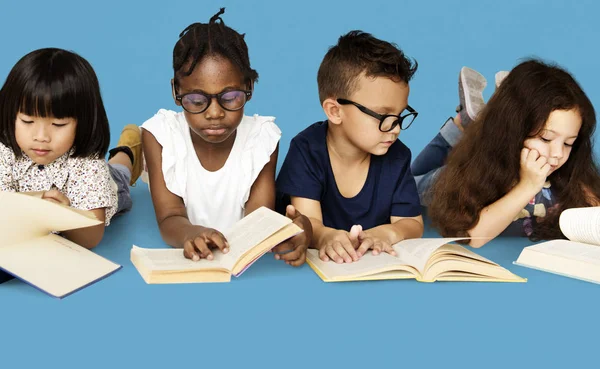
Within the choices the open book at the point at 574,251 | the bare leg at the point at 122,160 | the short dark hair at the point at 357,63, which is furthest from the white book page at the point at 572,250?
the bare leg at the point at 122,160

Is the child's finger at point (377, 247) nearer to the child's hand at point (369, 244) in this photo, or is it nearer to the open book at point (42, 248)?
the child's hand at point (369, 244)

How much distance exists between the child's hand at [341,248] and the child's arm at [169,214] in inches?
16.9

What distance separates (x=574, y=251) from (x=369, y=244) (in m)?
0.88

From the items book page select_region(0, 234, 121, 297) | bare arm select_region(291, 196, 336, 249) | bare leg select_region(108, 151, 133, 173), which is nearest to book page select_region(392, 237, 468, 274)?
bare arm select_region(291, 196, 336, 249)

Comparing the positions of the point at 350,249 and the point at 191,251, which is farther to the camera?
the point at 350,249

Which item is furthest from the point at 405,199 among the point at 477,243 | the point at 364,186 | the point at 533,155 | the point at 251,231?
the point at 251,231

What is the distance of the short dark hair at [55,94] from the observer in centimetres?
341

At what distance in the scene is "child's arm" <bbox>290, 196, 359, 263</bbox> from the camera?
3.45 meters

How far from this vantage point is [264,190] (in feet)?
12.9

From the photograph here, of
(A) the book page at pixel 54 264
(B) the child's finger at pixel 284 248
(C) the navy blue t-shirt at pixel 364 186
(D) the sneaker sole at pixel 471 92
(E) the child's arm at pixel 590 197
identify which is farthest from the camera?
(D) the sneaker sole at pixel 471 92

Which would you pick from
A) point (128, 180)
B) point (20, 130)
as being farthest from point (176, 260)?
point (128, 180)

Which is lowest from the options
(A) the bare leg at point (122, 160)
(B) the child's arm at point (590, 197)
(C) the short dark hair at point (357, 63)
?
(A) the bare leg at point (122, 160)

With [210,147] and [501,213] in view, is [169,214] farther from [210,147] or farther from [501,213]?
[501,213]

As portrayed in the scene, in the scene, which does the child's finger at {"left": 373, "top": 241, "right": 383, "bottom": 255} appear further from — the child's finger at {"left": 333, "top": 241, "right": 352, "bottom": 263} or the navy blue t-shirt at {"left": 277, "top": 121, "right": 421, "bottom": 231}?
the navy blue t-shirt at {"left": 277, "top": 121, "right": 421, "bottom": 231}
